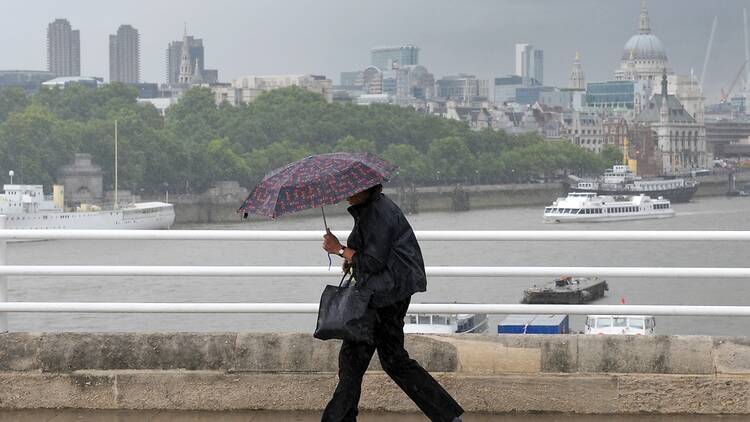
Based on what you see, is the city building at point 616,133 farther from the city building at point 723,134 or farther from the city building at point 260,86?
the city building at point 260,86

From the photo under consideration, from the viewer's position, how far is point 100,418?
14.0 ft

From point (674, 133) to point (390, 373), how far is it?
108648 millimetres

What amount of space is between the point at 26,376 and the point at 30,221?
53974mm

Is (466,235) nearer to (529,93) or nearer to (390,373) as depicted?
(390,373)

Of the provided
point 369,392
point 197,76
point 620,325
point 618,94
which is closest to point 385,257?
point 369,392

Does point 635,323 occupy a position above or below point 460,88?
below

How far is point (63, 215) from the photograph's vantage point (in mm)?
57875

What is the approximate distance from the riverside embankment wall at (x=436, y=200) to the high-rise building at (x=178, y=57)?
5787 cm

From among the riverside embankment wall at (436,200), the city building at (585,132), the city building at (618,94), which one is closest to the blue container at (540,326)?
the riverside embankment wall at (436,200)

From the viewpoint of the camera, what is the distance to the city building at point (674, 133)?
344 feet

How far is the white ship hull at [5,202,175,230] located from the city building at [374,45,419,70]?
89517mm

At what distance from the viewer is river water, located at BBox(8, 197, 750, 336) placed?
972 inches

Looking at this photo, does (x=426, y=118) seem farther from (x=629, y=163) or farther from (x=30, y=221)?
(x=30, y=221)

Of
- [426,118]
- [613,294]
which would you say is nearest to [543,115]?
[426,118]
